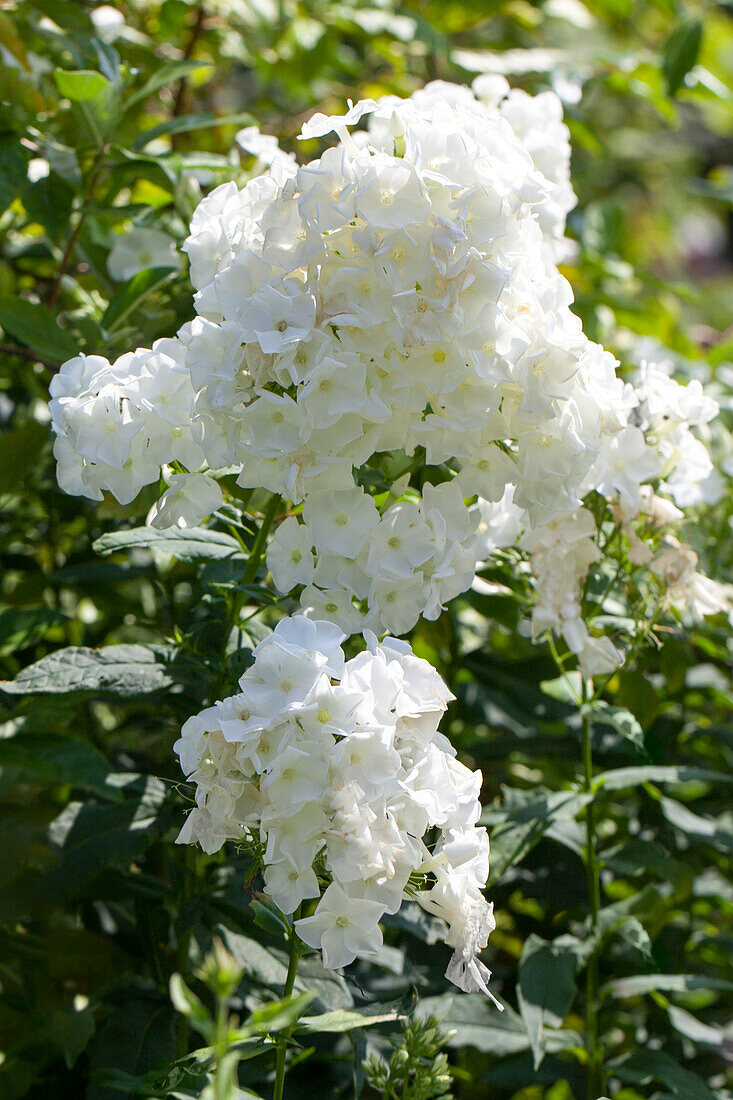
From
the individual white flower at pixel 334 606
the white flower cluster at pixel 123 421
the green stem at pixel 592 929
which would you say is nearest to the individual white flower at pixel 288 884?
the individual white flower at pixel 334 606

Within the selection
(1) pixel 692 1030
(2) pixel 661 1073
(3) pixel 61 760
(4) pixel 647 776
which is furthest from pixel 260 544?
(1) pixel 692 1030

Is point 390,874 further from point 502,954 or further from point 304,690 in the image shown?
point 502,954

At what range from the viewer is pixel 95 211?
1.28 m

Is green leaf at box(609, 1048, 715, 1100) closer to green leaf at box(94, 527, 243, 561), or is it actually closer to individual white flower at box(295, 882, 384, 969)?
individual white flower at box(295, 882, 384, 969)

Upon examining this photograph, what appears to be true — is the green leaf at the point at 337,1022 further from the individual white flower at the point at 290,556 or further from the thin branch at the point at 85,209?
the thin branch at the point at 85,209

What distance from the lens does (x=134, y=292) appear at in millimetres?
→ 1182

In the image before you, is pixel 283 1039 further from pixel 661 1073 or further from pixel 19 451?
pixel 19 451

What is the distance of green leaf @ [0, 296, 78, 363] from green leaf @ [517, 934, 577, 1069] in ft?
2.94

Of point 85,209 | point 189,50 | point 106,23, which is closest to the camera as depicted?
point 85,209

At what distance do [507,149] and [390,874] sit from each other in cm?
Result: 63

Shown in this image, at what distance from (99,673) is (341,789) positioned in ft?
1.31

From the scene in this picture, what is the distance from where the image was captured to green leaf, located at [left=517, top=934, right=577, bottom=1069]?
3.49 ft

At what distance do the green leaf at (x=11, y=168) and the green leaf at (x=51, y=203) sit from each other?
38mm

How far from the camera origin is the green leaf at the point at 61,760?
101 cm
